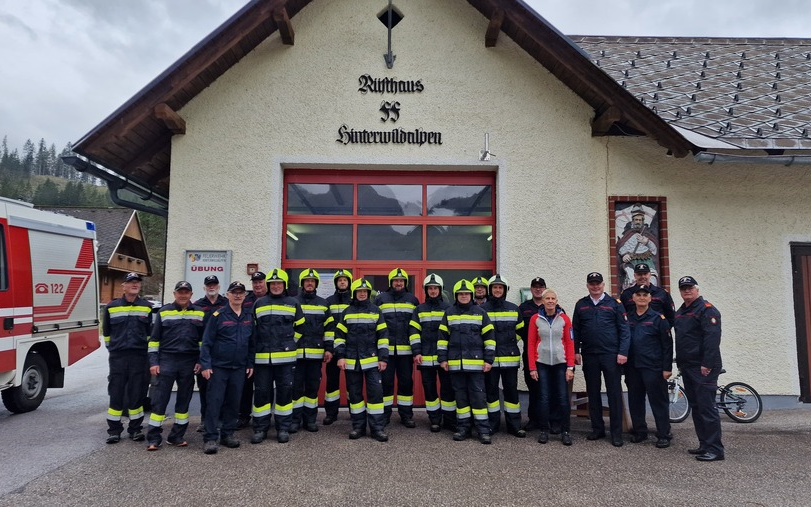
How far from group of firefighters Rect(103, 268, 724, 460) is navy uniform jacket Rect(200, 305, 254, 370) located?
1 centimetres

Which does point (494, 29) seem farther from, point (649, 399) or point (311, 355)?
point (649, 399)

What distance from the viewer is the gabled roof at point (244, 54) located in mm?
6570

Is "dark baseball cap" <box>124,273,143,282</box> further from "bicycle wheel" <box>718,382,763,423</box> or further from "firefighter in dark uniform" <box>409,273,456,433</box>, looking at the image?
"bicycle wheel" <box>718,382,763,423</box>

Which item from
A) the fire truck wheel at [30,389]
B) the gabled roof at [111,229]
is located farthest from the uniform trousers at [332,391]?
the gabled roof at [111,229]

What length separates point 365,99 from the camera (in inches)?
291

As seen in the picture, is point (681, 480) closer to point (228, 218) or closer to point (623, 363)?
point (623, 363)

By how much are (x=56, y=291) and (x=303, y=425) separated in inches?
191

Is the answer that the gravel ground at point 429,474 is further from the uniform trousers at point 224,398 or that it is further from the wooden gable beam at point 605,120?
the wooden gable beam at point 605,120

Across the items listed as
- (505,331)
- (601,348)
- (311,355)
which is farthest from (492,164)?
(311,355)

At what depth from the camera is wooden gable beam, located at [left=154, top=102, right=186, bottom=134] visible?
6.68 metres

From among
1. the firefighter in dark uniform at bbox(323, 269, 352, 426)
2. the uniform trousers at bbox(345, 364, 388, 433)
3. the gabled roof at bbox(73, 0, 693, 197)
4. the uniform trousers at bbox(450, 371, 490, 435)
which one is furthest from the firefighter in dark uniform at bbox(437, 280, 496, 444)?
the gabled roof at bbox(73, 0, 693, 197)

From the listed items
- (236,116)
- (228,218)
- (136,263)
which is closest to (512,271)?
(228,218)

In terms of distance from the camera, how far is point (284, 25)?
23.1 feet

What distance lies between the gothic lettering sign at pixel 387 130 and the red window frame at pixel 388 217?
1.60 ft
